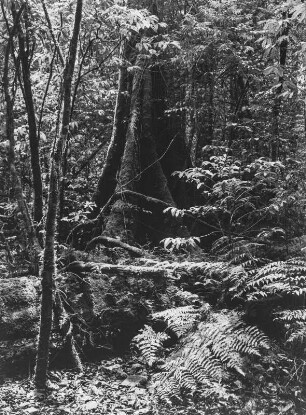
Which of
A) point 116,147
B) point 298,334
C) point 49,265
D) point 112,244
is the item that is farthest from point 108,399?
point 116,147

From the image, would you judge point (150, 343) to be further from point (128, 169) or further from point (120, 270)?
point (128, 169)

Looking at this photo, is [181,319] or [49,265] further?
[181,319]

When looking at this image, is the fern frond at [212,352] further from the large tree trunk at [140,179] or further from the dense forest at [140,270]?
the large tree trunk at [140,179]

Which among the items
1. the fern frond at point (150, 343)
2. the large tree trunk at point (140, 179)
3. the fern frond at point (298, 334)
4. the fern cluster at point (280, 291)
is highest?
the large tree trunk at point (140, 179)

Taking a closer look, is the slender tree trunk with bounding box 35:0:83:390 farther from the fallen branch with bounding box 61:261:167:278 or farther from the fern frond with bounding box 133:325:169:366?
the fern frond with bounding box 133:325:169:366

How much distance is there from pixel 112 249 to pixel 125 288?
894mm

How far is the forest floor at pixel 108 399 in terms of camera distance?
13.3 ft

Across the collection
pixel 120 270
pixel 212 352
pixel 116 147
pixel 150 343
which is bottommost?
pixel 212 352

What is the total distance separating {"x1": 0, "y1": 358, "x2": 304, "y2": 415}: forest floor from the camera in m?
4.04

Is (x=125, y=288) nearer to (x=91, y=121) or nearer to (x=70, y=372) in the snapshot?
(x=70, y=372)

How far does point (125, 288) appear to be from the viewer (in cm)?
597

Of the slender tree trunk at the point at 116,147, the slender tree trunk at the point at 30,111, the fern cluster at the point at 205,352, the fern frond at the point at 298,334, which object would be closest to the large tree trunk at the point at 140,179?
the slender tree trunk at the point at 116,147

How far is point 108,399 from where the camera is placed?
14.3 feet

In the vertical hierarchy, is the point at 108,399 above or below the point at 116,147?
below
